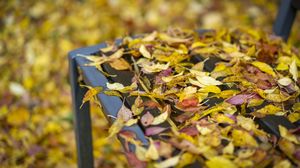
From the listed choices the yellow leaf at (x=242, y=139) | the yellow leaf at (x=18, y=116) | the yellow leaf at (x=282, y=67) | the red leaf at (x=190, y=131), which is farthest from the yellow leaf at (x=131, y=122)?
the yellow leaf at (x=18, y=116)

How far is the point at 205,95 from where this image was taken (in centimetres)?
81

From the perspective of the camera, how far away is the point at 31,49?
2.01 metres

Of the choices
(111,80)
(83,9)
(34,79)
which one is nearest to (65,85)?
(34,79)

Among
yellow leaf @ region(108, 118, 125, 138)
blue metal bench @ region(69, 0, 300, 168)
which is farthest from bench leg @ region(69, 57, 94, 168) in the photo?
yellow leaf @ region(108, 118, 125, 138)

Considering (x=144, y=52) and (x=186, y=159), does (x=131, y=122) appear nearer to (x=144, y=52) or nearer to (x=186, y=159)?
(x=186, y=159)

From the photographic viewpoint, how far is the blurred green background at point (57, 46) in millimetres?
1585

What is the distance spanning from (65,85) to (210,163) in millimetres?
1389

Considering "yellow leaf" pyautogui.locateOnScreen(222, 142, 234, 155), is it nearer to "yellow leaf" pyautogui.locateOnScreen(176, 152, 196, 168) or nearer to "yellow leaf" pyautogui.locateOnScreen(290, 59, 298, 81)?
"yellow leaf" pyautogui.locateOnScreen(176, 152, 196, 168)

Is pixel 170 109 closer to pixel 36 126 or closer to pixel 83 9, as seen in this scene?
pixel 36 126

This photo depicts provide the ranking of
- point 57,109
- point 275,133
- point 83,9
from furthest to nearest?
point 83,9, point 57,109, point 275,133

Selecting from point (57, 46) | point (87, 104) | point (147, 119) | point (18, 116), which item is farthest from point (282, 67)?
point (57, 46)

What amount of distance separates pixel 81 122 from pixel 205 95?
1.61 feet

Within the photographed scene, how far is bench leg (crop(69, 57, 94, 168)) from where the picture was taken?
1.08m

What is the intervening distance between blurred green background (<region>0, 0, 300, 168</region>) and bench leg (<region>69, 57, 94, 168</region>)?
28 cm
